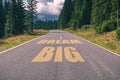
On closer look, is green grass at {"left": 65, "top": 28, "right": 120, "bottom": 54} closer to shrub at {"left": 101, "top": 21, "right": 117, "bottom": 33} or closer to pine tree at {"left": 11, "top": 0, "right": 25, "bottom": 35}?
shrub at {"left": 101, "top": 21, "right": 117, "bottom": 33}

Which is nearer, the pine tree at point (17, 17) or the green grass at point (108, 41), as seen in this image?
the green grass at point (108, 41)

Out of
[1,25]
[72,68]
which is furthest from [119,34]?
[1,25]

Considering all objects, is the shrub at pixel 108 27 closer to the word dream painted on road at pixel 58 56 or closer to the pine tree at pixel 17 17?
the word dream painted on road at pixel 58 56

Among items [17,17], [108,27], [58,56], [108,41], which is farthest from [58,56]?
A: [17,17]

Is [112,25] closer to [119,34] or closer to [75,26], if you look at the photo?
[119,34]

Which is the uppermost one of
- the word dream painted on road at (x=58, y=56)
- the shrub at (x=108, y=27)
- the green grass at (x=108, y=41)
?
the shrub at (x=108, y=27)

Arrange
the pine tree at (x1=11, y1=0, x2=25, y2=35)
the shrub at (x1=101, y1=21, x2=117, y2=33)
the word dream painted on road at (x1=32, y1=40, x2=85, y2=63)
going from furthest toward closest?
the pine tree at (x1=11, y1=0, x2=25, y2=35) → the shrub at (x1=101, y1=21, x2=117, y2=33) → the word dream painted on road at (x1=32, y1=40, x2=85, y2=63)

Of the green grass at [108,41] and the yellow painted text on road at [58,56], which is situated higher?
the yellow painted text on road at [58,56]

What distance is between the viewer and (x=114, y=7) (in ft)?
145

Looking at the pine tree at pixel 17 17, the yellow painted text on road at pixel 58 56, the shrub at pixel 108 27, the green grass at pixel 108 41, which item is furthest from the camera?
the pine tree at pixel 17 17

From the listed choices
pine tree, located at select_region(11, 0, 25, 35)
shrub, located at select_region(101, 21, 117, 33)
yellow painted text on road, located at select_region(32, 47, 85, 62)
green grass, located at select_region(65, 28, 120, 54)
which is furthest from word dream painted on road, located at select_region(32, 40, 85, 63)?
pine tree, located at select_region(11, 0, 25, 35)

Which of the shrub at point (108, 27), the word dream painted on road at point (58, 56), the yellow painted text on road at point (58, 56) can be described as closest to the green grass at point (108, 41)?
the shrub at point (108, 27)

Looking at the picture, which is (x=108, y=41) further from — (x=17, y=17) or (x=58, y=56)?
(x=17, y=17)

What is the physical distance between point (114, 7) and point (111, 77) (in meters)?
37.1
